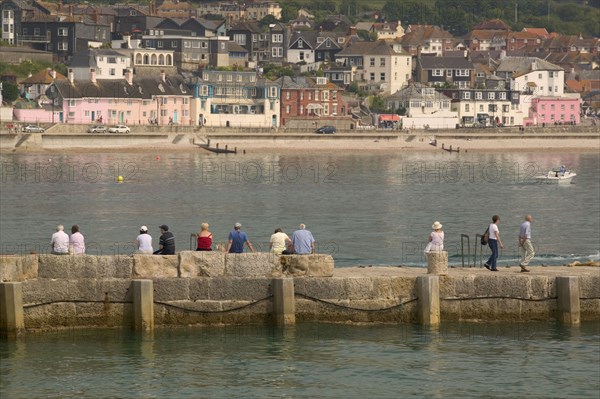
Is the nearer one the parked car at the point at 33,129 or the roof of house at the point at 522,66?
the parked car at the point at 33,129

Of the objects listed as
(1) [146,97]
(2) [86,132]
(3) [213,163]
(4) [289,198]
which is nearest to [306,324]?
(4) [289,198]

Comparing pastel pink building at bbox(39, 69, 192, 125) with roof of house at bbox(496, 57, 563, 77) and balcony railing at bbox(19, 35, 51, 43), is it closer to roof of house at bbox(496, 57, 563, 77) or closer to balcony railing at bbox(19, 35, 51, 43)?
balcony railing at bbox(19, 35, 51, 43)

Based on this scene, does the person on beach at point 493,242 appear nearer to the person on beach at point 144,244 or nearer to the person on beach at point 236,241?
the person on beach at point 236,241

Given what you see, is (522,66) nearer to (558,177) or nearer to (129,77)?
(129,77)

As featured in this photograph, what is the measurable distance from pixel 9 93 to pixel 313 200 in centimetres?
7218

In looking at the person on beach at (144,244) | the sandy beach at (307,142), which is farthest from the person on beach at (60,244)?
the sandy beach at (307,142)

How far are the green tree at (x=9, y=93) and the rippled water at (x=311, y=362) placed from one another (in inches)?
4628

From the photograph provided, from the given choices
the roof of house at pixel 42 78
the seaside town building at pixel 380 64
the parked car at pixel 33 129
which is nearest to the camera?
the parked car at pixel 33 129

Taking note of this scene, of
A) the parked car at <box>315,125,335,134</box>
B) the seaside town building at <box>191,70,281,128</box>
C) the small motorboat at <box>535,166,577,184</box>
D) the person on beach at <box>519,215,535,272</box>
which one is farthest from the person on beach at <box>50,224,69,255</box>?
the seaside town building at <box>191,70,281,128</box>

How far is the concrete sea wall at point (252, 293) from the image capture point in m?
31.2

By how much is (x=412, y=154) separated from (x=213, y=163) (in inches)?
1057

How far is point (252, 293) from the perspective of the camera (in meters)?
31.8

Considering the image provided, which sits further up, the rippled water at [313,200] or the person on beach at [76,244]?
the person on beach at [76,244]

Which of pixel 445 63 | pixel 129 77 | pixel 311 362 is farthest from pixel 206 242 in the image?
pixel 445 63
